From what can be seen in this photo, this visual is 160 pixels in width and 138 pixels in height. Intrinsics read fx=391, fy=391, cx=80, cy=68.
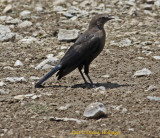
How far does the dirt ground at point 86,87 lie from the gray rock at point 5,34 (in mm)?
134

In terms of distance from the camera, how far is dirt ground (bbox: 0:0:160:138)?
470cm

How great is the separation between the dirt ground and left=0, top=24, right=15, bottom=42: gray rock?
134mm

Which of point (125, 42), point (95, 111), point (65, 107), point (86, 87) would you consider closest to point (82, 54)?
point (86, 87)

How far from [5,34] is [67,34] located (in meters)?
1.47

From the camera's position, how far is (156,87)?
6148mm

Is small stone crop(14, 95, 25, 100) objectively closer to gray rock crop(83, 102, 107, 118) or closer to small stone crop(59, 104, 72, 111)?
small stone crop(59, 104, 72, 111)

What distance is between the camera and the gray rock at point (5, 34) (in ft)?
29.9

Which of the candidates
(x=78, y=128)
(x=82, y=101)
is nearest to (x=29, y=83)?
(x=82, y=101)

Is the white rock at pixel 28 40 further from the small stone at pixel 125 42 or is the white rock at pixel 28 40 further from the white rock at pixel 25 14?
the small stone at pixel 125 42

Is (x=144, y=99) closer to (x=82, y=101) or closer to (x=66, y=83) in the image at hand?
(x=82, y=101)

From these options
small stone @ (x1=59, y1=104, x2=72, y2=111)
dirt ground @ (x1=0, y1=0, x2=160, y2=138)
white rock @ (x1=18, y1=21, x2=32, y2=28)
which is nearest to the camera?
dirt ground @ (x1=0, y1=0, x2=160, y2=138)

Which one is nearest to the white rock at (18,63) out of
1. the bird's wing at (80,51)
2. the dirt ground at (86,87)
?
the dirt ground at (86,87)

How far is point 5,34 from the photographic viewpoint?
30.3ft

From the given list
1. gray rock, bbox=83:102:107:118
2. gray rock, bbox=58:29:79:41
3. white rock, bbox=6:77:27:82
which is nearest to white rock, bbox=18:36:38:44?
gray rock, bbox=58:29:79:41
